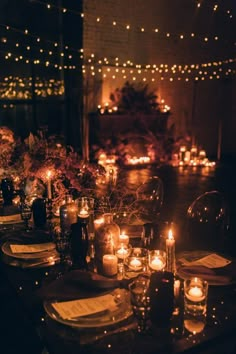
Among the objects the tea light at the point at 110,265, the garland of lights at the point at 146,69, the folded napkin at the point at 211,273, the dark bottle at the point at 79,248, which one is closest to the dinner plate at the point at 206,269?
the folded napkin at the point at 211,273

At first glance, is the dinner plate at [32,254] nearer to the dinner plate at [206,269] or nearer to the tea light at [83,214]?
the tea light at [83,214]

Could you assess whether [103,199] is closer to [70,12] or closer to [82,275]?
[82,275]

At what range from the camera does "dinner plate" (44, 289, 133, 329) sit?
1.12m

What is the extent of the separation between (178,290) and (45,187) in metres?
1.22

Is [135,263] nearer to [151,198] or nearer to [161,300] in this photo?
[161,300]

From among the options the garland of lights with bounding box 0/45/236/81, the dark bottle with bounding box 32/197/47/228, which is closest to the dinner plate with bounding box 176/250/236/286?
the dark bottle with bounding box 32/197/47/228

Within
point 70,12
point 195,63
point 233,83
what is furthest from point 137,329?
point 233,83

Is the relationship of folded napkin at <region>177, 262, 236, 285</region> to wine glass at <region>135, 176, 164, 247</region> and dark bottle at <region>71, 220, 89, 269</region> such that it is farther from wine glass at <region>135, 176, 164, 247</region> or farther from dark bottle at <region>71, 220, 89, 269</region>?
wine glass at <region>135, 176, 164, 247</region>

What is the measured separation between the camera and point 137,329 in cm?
112

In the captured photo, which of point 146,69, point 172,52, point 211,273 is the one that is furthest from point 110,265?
point 172,52

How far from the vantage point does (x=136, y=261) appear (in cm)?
148

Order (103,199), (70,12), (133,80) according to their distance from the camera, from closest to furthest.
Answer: (103,199), (70,12), (133,80)

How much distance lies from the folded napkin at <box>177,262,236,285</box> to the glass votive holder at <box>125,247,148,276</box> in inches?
5.1

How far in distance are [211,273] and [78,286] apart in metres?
0.48
